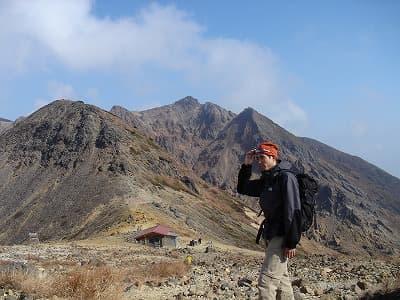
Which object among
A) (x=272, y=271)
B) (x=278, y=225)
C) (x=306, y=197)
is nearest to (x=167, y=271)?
(x=272, y=271)

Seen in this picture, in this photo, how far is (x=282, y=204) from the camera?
7.16m

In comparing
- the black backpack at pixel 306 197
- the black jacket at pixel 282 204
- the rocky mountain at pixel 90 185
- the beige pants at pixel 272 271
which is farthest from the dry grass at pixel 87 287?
the rocky mountain at pixel 90 185

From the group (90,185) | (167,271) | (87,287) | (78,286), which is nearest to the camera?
(87,287)

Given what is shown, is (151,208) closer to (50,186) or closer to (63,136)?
(50,186)

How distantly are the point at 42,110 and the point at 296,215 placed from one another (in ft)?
387

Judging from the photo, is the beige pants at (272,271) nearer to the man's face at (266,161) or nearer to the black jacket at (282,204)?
the black jacket at (282,204)

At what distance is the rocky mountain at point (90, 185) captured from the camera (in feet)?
203

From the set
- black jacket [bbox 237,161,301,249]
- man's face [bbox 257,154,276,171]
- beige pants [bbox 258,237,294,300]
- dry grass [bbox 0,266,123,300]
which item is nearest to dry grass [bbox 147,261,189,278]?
dry grass [bbox 0,266,123,300]

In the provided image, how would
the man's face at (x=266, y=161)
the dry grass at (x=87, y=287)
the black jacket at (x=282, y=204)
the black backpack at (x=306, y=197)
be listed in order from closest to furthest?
the black jacket at (x=282, y=204) < the black backpack at (x=306, y=197) < the man's face at (x=266, y=161) < the dry grass at (x=87, y=287)

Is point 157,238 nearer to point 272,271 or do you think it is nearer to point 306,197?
point 272,271

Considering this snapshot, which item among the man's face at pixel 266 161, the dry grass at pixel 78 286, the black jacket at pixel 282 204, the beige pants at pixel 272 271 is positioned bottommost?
the dry grass at pixel 78 286

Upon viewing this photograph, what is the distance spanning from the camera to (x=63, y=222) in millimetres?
66250

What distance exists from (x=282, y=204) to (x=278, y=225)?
Result: 0.97 ft

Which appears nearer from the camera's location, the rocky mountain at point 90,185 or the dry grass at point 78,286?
the dry grass at point 78,286
